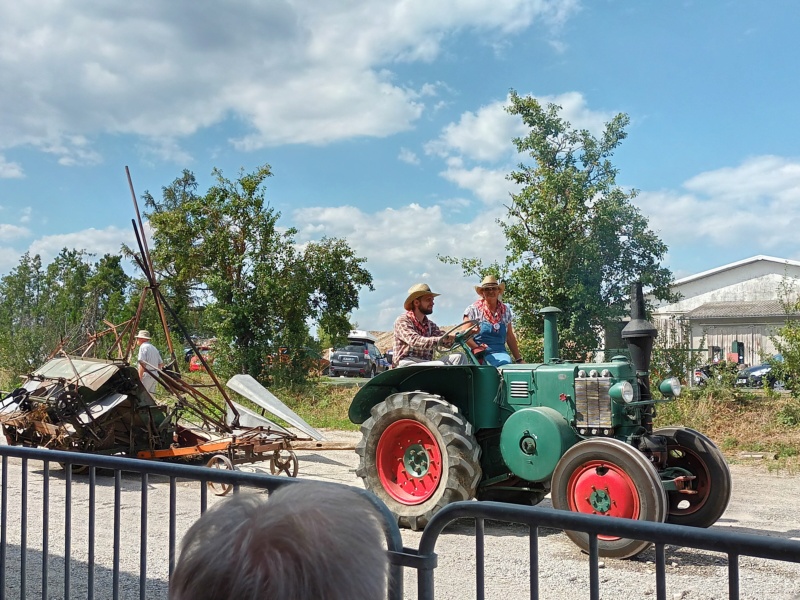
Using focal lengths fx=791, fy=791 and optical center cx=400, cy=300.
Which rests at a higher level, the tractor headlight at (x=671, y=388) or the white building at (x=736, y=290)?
the white building at (x=736, y=290)

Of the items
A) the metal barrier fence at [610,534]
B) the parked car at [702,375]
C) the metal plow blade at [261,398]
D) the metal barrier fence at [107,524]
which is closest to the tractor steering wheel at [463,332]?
the metal barrier fence at [107,524]

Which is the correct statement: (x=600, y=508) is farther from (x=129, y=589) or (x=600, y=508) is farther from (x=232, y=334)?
(x=232, y=334)

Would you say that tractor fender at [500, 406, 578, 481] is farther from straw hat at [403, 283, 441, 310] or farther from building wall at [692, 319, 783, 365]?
building wall at [692, 319, 783, 365]

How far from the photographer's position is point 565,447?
235 inches

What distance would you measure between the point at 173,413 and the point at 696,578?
6.26 metres

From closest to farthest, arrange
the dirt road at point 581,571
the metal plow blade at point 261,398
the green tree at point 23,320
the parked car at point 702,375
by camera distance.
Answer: the dirt road at point 581,571 → the metal plow blade at point 261,398 → the parked car at point 702,375 → the green tree at point 23,320

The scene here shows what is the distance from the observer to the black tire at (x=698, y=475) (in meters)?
6.10

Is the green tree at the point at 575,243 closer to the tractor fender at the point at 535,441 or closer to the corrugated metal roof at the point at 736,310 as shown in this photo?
the tractor fender at the point at 535,441

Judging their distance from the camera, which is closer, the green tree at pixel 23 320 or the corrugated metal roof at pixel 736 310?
the green tree at pixel 23 320

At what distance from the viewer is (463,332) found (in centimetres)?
678

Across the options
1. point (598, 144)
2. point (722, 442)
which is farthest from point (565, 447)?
point (598, 144)

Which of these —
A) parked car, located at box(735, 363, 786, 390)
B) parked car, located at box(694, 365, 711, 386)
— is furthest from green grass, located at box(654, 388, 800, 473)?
parked car, located at box(694, 365, 711, 386)

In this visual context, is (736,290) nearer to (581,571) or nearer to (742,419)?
(742,419)

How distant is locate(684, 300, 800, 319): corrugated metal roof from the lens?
31.3m
